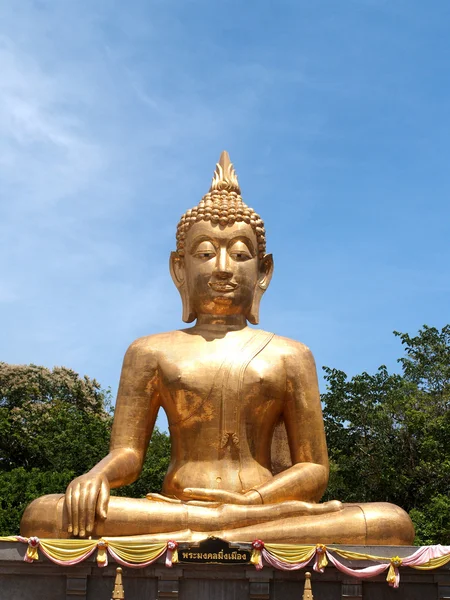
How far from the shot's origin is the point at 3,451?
26.2m

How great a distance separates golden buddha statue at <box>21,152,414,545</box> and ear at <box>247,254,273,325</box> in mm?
20

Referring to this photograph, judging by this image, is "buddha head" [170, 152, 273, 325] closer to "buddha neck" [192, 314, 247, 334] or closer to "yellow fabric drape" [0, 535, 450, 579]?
"buddha neck" [192, 314, 247, 334]

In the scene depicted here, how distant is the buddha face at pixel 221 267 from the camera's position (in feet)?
36.1

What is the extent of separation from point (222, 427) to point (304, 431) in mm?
995

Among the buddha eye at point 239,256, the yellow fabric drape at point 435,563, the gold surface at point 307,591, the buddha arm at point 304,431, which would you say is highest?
the buddha eye at point 239,256

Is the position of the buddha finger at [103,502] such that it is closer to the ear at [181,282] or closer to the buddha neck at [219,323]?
the buddha neck at [219,323]

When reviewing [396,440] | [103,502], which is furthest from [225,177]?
[396,440]

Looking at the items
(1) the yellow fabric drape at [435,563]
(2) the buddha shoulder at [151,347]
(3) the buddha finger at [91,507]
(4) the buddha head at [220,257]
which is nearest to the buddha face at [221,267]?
(4) the buddha head at [220,257]

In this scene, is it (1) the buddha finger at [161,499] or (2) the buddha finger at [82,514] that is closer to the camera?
(2) the buddha finger at [82,514]

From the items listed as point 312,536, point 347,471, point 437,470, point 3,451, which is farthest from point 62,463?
point 312,536

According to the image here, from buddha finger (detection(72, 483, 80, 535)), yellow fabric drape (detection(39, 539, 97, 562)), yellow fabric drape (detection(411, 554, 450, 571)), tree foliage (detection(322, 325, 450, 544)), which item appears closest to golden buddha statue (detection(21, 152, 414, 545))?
buddha finger (detection(72, 483, 80, 535))

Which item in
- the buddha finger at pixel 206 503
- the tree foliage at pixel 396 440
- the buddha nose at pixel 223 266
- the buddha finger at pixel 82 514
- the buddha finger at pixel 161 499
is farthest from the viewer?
the tree foliage at pixel 396 440

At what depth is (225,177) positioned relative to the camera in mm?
12000

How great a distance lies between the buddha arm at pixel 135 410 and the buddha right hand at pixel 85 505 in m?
0.91
